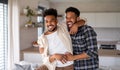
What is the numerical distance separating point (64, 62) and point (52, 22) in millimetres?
361

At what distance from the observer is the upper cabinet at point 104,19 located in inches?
238

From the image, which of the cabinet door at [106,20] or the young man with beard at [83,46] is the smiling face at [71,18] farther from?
the cabinet door at [106,20]

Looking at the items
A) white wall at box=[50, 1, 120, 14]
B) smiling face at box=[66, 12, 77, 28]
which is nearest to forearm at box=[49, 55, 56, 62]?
smiling face at box=[66, 12, 77, 28]

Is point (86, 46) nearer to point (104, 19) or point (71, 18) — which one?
point (71, 18)

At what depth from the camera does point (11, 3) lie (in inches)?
144

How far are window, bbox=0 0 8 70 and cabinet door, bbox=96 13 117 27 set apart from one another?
3.31m

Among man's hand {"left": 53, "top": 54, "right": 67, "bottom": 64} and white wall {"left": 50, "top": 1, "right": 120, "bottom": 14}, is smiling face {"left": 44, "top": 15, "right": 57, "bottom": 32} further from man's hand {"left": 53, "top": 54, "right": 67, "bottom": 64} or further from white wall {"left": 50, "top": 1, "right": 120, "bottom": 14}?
white wall {"left": 50, "top": 1, "right": 120, "bottom": 14}

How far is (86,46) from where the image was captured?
5.80 feet

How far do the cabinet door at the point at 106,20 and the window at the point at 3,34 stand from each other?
10.9 ft

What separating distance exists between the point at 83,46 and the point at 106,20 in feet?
14.8

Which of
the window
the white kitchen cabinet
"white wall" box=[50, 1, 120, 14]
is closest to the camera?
the window

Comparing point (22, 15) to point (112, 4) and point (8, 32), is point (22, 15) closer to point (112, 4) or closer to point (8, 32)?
point (8, 32)

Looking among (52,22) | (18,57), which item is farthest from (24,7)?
(52,22)

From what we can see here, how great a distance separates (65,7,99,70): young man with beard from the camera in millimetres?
1725
